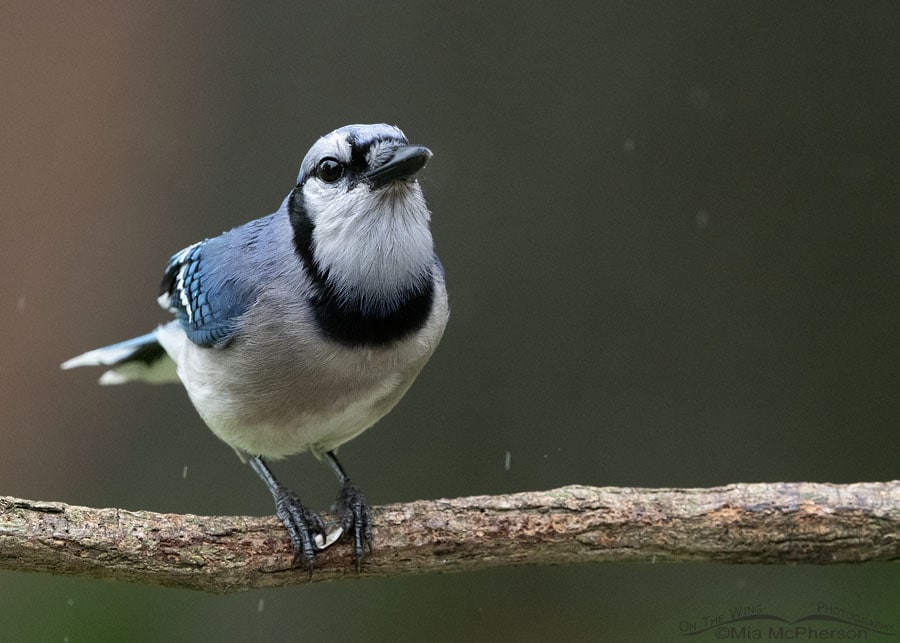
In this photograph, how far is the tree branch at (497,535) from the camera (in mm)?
2391

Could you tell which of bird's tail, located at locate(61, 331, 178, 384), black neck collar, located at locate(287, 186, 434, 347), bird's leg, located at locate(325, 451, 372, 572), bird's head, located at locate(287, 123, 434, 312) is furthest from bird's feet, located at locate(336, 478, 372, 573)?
bird's tail, located at locate(61, 331, 178, 384)

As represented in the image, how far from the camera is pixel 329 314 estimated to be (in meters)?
2.69

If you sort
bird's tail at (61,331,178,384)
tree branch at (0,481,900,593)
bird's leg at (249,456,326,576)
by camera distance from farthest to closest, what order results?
bird's tail at (61,331,178,384) < bird's leg at (249,456,326,576) < tree branch at (0,481,900,593)

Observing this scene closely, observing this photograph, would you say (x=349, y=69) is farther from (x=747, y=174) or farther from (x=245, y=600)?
(x=245, y=600)

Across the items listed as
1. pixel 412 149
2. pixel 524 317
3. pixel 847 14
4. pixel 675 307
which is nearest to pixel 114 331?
pixel 524 317

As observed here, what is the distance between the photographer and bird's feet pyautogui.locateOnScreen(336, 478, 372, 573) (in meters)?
2.61

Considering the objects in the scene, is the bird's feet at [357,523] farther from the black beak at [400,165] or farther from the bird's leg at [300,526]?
the black beak at [400,165]

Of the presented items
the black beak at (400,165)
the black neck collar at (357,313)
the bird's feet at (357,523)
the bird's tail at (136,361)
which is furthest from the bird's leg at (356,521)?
the bird's tail at (136,361)

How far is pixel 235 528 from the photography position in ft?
8.27

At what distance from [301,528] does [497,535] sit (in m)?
0.49

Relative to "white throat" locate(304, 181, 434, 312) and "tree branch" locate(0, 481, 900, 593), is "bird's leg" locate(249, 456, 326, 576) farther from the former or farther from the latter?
"white throat" locate(304, 181, 434, 312)

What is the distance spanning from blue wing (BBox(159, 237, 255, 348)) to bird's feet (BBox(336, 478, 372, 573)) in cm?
56

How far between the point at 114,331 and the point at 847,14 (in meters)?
3.70

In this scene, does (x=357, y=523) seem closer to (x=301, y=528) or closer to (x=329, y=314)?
(x=301, y=528)
